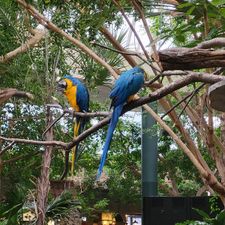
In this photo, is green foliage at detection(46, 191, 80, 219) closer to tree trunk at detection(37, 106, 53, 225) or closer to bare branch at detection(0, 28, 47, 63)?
tree trunk at detection(37, 106, 53, 225)

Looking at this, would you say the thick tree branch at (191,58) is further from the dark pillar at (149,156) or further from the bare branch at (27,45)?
the dark pillar at (149,156)

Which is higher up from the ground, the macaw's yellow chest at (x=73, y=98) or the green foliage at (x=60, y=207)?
the macaw's yellow chest at (x=73, y=98)

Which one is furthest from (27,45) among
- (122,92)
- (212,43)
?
(212,43)

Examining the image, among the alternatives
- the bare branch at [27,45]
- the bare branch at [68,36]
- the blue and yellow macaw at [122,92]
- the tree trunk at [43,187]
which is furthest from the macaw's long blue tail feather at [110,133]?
the bare branch at [27,45]

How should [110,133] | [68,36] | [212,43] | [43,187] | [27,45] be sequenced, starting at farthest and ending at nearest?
[27,45] → [68,36] → [43,187] → [110,133] → [212,43]

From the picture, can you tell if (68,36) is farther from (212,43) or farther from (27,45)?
(212,43)

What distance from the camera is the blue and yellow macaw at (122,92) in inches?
100.0

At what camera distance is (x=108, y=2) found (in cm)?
525

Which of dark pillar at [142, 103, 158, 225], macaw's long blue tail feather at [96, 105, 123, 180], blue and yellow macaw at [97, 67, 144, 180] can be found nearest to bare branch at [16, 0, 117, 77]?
blue and yellow macaw at [97, 67, 144, 180]

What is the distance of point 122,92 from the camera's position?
9.12ft

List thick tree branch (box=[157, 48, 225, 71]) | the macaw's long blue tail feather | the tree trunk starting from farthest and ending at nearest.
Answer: the tree trunk → the macaw's long blue tail feather → thick tree branch (box=[157, 48, 225, 71])

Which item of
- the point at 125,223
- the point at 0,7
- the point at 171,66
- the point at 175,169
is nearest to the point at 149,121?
the point at 175,169

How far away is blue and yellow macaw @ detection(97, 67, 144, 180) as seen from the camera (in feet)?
8.33

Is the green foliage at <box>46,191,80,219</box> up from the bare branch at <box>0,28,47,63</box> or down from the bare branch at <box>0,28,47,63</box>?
down
